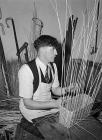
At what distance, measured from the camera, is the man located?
1.75m

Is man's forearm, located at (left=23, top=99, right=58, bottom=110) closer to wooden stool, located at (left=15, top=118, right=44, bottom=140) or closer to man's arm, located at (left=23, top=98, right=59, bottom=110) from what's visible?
man's arm, located at (left=23, top=98, right=59, bottom=110)

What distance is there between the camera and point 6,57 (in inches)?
111

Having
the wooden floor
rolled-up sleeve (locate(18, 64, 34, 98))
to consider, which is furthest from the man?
the wooden floor

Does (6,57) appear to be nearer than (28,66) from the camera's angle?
No

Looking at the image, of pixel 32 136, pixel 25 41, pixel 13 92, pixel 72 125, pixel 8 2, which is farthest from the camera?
pixel 13 92

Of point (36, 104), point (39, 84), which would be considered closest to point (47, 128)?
point (36, 104)

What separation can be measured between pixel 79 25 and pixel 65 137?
6.17 ft

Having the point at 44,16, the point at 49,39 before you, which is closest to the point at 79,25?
the point at 44,16

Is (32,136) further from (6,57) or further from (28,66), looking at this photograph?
(6,57)

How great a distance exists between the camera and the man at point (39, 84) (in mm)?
1751

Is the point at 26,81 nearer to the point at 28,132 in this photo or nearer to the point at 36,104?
the point at 36,104

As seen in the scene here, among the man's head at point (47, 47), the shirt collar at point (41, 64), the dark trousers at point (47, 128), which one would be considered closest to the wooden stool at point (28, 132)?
the dark trousers at point (47, 128)

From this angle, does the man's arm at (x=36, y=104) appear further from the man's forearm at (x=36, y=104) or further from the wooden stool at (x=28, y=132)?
the wooden stool at (x=28, y=132)

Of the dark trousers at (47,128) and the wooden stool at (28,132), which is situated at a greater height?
the dark trousers at (47,128)
